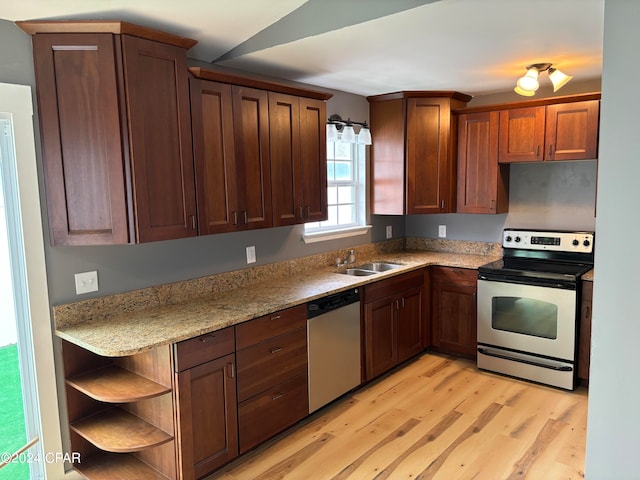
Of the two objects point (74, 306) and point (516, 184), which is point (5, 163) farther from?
point (516, 184)

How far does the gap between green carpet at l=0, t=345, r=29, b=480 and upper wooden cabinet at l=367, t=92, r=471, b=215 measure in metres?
3.08

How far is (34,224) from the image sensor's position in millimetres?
2287

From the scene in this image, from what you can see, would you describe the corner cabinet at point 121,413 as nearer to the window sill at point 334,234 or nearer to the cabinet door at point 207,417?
the cabinet door at point 207,417

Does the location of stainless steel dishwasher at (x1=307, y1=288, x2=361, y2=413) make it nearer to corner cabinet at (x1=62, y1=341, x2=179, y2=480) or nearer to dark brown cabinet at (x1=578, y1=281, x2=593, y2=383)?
corner cabinet at (x1=62, y1=341, x2=179, y2=480)

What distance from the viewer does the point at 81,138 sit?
2.22 meters

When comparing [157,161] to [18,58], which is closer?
[18,58]

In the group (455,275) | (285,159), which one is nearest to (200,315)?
(285,159)

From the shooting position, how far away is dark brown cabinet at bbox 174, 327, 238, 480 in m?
2.26

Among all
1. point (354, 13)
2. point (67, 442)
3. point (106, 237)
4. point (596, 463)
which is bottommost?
point (67, 442)

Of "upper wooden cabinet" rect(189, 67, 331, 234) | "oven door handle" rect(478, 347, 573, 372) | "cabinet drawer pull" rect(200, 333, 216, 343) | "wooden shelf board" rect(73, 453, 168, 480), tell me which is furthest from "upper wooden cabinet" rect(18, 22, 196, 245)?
"oven door handle" rect(478, 347, 573, 372)

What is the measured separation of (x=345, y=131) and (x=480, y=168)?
1.24 m

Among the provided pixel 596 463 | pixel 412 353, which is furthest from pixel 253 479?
pixel 412 353

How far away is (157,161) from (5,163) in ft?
2.31

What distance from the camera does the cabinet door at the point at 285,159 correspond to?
3018 millimetres
